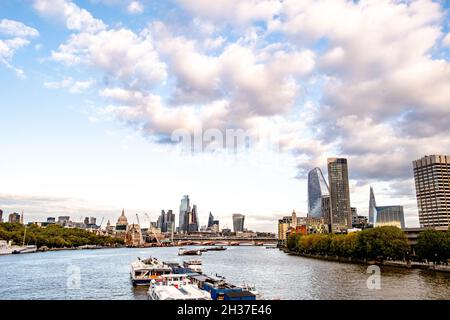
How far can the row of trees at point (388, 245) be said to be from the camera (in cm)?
6625

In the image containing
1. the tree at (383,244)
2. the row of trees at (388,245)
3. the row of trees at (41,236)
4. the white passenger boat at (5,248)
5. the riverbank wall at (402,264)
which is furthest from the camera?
the row of trees at (41,236)

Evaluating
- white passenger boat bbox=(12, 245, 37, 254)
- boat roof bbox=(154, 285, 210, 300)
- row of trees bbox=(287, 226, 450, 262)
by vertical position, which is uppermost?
row of trees bbox=(287, 226, 450, 262)

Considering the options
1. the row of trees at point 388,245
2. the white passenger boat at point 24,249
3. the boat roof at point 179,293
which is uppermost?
the row of trees at point 388,245

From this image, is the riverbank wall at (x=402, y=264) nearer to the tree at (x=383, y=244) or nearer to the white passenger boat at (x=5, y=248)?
the tree at (x=383, y=244)

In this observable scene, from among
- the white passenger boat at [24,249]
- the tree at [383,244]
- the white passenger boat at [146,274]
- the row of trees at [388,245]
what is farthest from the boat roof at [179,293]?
the white passenger boat at [24,249]

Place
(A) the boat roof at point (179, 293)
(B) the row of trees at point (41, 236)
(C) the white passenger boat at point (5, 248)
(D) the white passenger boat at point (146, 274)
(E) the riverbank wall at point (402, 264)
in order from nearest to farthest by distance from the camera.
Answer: (A) the boat roof at point (179, 293), (D) the white passenger boat at point (146, 274), (E) the riverbank wall at point (402, 264), (C) the white passenger boat at point (5, 248), (B) the row of trees at point (41, 236)

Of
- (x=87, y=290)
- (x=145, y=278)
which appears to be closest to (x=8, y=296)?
(x=87, y=290)

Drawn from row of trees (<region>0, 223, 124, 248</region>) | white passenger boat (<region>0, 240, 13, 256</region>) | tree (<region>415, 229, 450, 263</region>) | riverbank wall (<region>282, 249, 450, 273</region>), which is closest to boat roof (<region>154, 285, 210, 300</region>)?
riverbank wall (<region>282, 249, 450, 273</region>)

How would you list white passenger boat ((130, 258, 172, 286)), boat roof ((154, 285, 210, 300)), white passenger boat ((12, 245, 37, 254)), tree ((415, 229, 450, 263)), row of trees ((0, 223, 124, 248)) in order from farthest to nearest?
1. row of trees ((0, 223, 124, 248))
2. white passenger boat ((12, 245, 37, 254))
3. tree ((415, 229, 450, 263))
4. white passenger boat ((130, 258, 172, 286))
5. boat roof ((154, 285, 210, 300))

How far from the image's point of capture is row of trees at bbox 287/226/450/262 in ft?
217

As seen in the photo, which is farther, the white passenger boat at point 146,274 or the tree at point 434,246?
the tree at point 434,246

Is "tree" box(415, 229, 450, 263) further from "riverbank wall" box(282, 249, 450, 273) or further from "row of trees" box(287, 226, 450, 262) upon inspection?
"riverbank wall" box(282, 249, 450, 273)
